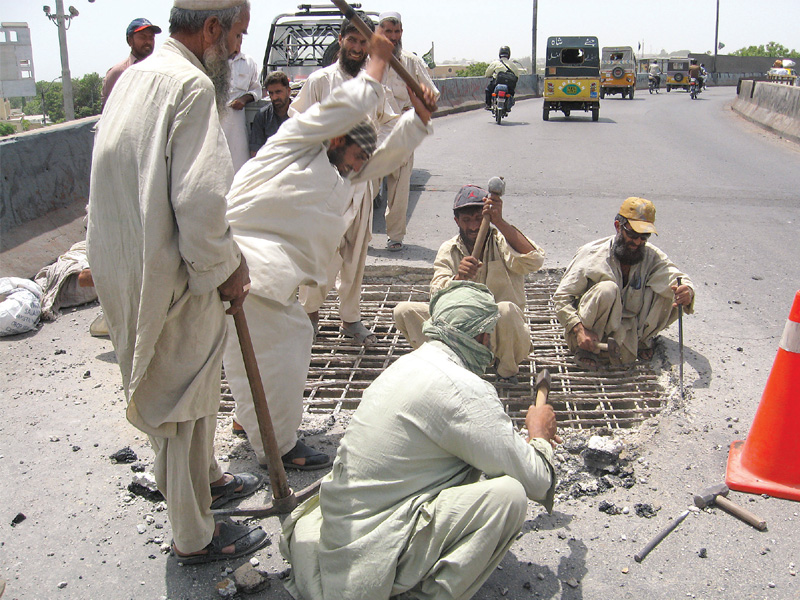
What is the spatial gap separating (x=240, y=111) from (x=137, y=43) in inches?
49.2

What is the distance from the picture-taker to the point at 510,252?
4219mm

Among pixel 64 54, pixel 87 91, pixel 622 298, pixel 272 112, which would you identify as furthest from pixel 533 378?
pixel 87 91

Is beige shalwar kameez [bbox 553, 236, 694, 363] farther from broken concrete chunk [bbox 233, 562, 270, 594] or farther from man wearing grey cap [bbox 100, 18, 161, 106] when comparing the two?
man wearing grey cap [bbox 100, 18, 161, 106]

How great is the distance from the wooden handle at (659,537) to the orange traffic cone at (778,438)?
0.36 meters

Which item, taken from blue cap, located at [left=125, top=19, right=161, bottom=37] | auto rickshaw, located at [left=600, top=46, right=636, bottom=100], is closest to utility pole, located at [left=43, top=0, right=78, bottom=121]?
blue cap, located at [left=125, top=19, right=161, bottom=37]

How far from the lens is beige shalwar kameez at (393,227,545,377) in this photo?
411 centimetres

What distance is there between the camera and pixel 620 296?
4.41 m

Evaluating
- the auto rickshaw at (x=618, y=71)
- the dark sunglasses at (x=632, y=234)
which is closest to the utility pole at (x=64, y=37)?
the dark sunglasses at (x=632, y=234)

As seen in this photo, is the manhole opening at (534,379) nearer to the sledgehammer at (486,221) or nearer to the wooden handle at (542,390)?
the wooden handle at (542,390)

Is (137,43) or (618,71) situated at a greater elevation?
(618,71)

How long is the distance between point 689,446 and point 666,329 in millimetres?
1442

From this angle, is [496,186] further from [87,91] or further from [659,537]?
[87,91]

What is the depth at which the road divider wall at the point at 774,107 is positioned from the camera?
633 inches

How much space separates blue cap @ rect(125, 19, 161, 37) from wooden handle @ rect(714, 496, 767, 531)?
16.2 ft
